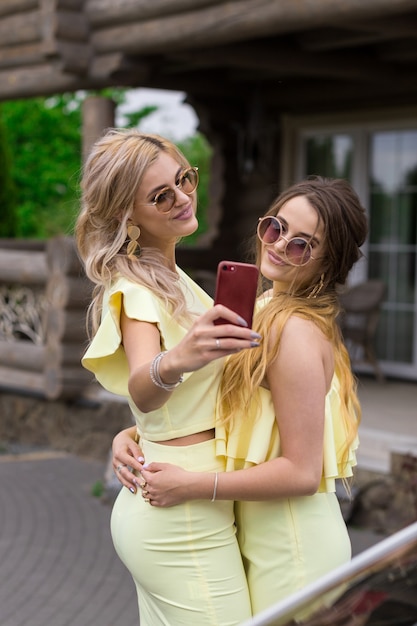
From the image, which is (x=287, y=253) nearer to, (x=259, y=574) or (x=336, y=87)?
(x=259, y=574)

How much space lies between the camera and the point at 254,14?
6.17 meters

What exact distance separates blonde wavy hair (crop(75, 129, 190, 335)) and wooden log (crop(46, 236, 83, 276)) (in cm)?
550

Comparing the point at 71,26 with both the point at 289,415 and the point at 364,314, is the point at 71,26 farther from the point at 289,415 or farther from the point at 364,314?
the point at 289,415

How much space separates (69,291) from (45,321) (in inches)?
20.6

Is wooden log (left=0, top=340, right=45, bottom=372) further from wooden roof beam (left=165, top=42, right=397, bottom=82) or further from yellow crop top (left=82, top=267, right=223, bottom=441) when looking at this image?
yellow crop top (left=82, top=267, right=223, bottom=441)

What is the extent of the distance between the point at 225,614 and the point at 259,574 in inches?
4.4

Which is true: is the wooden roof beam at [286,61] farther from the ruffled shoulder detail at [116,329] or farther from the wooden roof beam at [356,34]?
the ruffled shoulder detail at [116,329]

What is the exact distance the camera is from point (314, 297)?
6.86 ft

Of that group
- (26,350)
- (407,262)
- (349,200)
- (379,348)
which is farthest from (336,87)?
(349,200)

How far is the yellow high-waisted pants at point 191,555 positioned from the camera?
1.99 metres

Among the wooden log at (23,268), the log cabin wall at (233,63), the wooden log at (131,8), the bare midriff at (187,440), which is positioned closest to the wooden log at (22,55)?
the log cabin wall at (233,63)

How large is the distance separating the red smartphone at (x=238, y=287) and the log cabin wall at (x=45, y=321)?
5594 millimetres

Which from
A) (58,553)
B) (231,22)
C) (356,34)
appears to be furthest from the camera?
(356,34)

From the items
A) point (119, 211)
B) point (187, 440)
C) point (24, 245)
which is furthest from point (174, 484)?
point (24, 245)
